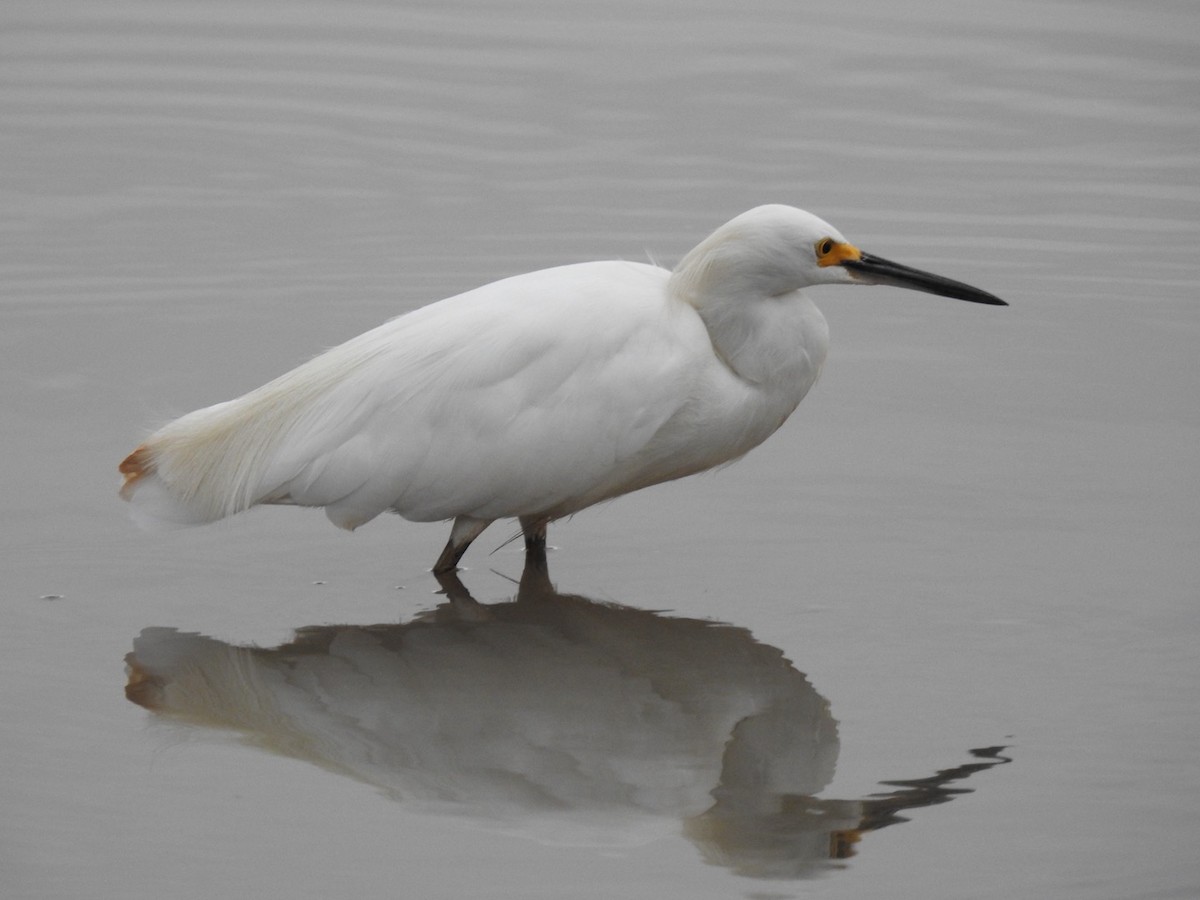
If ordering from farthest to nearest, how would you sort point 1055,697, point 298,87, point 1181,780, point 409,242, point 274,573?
point 298,87 → point 409,242 → point 274,573 → point 1055,697 → point 1181,780

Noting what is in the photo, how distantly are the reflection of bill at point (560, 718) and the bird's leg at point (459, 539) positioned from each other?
0.24 ft

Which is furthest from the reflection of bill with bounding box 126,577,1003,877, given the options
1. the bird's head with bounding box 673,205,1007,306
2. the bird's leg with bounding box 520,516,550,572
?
the bird's head with bounding box 673,205,1007,306

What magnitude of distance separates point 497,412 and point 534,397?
0.37ft

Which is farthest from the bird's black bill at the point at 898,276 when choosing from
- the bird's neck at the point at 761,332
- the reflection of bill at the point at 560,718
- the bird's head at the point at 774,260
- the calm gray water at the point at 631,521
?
the reflection of bill at the point at 560,718

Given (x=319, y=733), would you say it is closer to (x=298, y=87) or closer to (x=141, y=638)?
(x=141, y=638)

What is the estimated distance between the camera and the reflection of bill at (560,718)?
14.0ft

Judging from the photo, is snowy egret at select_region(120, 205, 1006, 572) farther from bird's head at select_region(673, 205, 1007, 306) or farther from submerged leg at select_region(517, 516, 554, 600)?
submerged leg at select_region(517, 516, 554, 600)

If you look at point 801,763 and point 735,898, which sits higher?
point 801,763

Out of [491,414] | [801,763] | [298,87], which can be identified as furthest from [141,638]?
[298,87]

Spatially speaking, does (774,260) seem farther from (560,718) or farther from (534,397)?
(560,718)

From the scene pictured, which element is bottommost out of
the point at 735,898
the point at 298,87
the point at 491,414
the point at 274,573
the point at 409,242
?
the point at 735,898

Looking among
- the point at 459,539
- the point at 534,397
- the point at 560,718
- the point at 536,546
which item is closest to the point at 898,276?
the point at 534,397

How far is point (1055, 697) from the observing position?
4832 mm

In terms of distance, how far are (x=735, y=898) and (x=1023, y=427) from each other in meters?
3.35
